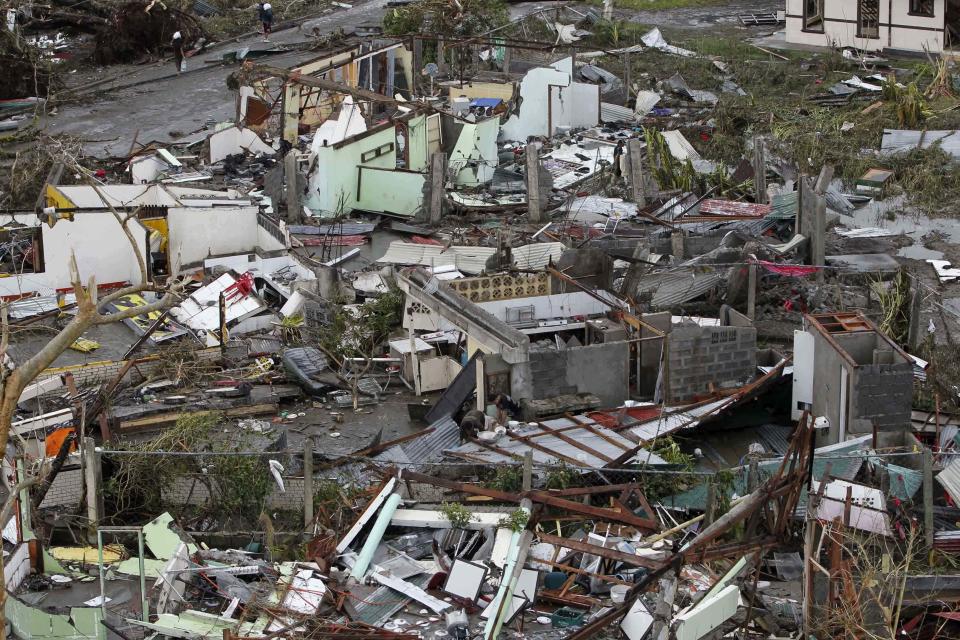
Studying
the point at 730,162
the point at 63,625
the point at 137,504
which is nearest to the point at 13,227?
the point at 137,504

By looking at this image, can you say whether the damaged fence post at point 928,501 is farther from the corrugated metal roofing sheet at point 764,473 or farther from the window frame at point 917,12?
the window frame at point 917,12

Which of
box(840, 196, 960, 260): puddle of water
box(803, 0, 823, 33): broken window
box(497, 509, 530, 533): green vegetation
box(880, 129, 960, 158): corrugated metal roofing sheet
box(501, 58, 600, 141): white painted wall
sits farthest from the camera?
box(803, 0, 823, 33): broken window

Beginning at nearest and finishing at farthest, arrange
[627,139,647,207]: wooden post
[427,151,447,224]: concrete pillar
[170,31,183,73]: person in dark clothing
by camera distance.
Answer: [427,151,447,224]: concrete pillar < [627,139,647,207]: wooden post < [170,31,183,73]: person in dark clothing

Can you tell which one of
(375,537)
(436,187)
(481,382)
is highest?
(436,187)

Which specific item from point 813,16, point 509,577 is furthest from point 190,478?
point 813,16

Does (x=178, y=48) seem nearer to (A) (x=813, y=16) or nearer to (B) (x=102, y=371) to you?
(A) (x=813, y=16)

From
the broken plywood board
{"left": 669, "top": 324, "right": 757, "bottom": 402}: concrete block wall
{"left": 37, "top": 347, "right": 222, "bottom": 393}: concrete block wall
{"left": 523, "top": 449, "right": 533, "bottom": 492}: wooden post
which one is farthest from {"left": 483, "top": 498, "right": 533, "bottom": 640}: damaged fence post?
{"left": 37, "top": 347, "right": 222, "bottom": 393}: concrete block wall

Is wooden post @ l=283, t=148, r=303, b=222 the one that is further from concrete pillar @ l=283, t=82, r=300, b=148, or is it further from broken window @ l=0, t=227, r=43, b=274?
broken window @ l=0, t=227, r=43, b=274
